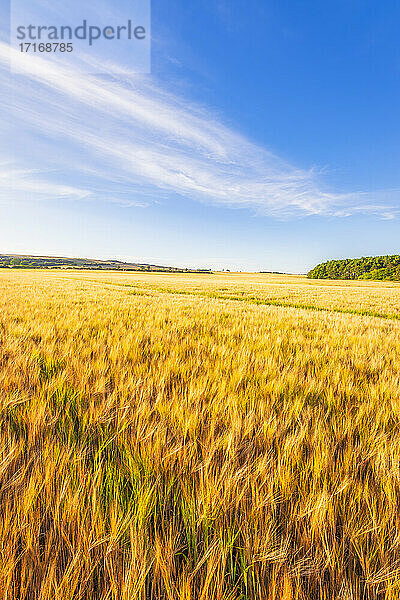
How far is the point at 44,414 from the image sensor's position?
1551 millimetres

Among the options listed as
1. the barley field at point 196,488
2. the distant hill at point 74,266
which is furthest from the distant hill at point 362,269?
the barley field at point 196,488

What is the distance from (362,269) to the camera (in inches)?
3844

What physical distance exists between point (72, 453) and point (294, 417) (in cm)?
133

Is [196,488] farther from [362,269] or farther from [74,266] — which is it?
[74,266]

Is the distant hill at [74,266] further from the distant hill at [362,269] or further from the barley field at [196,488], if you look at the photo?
the barley field at [196,488]

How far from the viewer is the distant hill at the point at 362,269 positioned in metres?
87.4

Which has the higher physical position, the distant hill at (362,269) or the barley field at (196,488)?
the distant hill at (362,269)

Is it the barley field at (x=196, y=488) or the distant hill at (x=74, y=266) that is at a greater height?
the distant hill at (x=74, y=266)

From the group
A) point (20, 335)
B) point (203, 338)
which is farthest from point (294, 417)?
point (20, 335)

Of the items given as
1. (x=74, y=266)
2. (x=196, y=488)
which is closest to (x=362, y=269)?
(x=196, y=488)

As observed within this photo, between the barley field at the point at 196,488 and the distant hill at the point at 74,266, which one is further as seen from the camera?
the distant hill at the point at 74,266

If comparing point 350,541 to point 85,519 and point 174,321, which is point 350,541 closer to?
point 85,519

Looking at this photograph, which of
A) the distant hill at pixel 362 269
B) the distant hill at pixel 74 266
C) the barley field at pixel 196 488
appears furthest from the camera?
the distant hill at pixel 74 266

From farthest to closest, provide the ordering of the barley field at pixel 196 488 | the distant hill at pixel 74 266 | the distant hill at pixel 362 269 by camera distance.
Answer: the distant hill at pixel 74 266 → the distant hill at pixel 362 269 → the barley field at pixel 196 488
